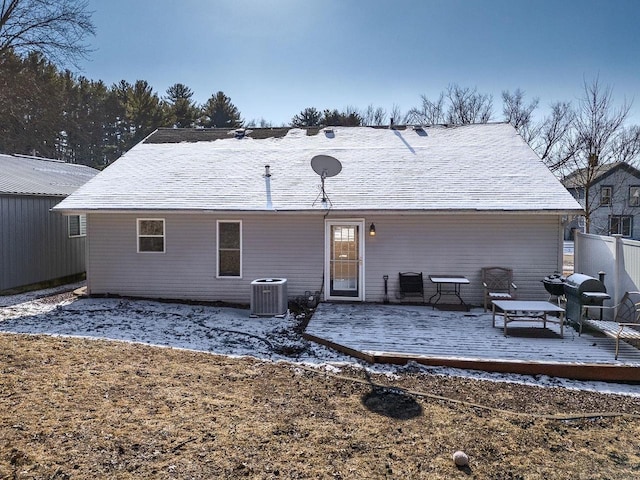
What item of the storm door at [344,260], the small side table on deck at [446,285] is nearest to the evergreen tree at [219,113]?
the storm door at [344,260]

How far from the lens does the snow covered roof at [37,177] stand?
11703mm

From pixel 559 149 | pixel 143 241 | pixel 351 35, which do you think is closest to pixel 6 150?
pixel 143 241

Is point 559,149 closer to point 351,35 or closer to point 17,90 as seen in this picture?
point 351,35

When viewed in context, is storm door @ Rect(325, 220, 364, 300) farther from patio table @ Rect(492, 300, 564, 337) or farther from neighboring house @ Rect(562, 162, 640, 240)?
neighboring house @ Rect(562, 162, 640, 240)

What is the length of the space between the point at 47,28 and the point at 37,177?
4.63 m

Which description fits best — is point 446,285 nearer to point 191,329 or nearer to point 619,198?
point 191,329

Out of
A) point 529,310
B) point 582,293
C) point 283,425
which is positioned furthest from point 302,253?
point 283,425

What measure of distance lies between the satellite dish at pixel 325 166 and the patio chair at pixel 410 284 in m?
2.88

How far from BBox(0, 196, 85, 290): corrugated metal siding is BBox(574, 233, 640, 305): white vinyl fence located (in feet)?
46.3

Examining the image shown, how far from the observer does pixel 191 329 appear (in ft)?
25.1

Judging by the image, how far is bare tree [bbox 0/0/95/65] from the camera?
12281 millimetres

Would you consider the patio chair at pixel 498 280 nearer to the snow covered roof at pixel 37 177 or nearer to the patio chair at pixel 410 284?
the patio chair at pixel 410 284

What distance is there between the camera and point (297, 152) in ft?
40.1

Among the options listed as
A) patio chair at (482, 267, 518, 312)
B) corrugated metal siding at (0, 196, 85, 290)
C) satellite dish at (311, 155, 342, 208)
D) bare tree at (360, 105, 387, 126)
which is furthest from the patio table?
bare tree at (360, 105, 387, 126)
